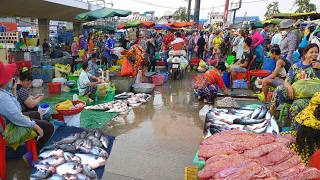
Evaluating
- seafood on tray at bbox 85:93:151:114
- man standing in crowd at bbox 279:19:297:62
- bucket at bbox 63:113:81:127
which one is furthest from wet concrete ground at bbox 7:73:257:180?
man standing in crowd at bbox 279:19:297:62

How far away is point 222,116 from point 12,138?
3.11 m

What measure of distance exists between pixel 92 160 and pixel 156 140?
7.30ft

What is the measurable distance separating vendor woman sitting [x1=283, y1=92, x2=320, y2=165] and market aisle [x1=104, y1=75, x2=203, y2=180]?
66.8 inches

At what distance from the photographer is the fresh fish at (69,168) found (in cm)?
277

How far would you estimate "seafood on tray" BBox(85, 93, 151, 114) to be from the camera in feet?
22.0

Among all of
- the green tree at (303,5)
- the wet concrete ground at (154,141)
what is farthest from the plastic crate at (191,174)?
the green tree at (303,5)

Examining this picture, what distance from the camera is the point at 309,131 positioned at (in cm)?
299

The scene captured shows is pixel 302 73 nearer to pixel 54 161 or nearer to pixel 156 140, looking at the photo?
pixel 156 140

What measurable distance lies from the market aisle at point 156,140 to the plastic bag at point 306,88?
1.96 m

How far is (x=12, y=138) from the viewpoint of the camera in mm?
3311

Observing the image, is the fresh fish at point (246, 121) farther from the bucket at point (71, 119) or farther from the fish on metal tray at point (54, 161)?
the bucket at point (71, 119)

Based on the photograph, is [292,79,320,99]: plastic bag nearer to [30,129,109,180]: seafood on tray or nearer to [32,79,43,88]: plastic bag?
[30,129,109,180]: seafood on tray

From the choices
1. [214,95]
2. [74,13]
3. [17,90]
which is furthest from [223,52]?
[17,90]

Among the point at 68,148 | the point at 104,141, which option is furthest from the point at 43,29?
the point at 68,148
